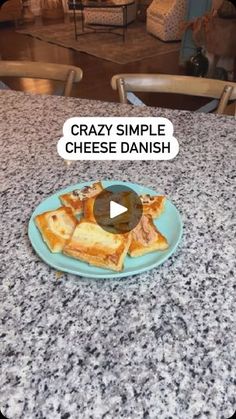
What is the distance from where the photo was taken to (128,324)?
495 millimetres

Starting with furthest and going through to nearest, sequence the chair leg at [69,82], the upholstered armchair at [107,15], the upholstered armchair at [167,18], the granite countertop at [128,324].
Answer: the upholstered armchair at [107,15], the upholstered armchair at [167,18], the chair leg at [69,82], the granite countertop at [128,324]

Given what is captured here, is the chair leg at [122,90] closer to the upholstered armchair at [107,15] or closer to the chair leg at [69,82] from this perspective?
the chair leg at [69,82]

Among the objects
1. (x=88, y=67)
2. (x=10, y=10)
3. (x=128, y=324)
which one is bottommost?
(x=88, y=67)

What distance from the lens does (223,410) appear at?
0.41 metres

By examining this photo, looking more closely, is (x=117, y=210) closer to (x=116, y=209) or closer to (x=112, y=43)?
(x=116, y=209)

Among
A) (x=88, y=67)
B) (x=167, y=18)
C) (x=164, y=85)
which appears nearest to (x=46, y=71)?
(x=164, y=85)

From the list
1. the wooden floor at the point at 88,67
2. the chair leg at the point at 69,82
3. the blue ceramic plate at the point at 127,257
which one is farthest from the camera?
the wooden floor at the point at 88,67

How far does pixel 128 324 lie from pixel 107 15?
5.05 meters

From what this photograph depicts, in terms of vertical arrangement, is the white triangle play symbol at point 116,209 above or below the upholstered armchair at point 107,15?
above

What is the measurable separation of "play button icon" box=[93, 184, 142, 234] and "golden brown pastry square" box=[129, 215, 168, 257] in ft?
0.04

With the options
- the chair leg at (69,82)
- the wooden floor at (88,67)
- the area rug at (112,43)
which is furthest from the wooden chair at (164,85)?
the area rug at (112,43)

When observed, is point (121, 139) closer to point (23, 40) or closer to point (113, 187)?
point (113, 187)

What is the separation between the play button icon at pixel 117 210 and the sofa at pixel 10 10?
5399 mm

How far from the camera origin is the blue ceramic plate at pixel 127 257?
539mm
